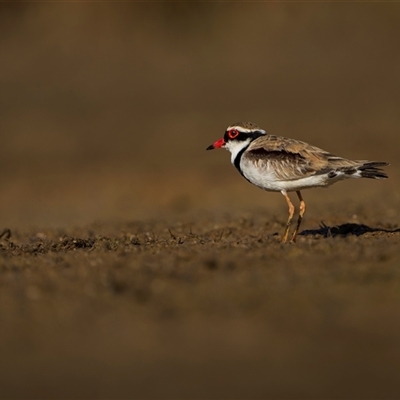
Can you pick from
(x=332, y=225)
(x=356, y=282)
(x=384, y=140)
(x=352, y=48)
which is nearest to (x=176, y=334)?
(x=356, y=282)

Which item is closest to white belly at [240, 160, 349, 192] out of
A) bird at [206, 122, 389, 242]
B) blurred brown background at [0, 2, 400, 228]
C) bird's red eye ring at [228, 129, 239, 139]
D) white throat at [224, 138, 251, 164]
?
bird at [206, 122, 389, 242]

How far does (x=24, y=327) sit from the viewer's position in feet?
20.5

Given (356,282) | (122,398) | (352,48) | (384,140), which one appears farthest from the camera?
(352,48)

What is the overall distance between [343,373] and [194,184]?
1301 cm

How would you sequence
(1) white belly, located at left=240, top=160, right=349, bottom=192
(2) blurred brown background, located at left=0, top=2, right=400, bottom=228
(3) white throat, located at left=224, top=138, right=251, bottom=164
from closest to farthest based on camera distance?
1. (1) white belly, located at left=240, top=160, right=349, bottom=192
2. (3) white throat, located at left=224, top=138, right=251, bottom=164
3. (2) blurred brown background, located at left=0, top=2, right=400, bottom=228

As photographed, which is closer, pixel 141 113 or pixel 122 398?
pixel 122 398

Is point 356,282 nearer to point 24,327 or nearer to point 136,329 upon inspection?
point 136,329

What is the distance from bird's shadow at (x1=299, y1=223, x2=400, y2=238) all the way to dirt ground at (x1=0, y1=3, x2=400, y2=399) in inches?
1.9

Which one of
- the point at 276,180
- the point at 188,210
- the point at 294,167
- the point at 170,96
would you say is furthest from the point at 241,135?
the point at 170,96

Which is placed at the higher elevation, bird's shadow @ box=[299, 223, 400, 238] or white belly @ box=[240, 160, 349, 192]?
white belly @ box=[240, 160, 349, 192]

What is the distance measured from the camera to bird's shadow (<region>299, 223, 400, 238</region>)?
31.6 feet

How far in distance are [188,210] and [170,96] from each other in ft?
38.4

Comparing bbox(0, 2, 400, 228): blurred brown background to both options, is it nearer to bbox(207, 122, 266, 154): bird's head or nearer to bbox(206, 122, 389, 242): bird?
bbox(207, 122, 266, 154): bird's head

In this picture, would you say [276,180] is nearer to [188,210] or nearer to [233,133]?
[233,133]
